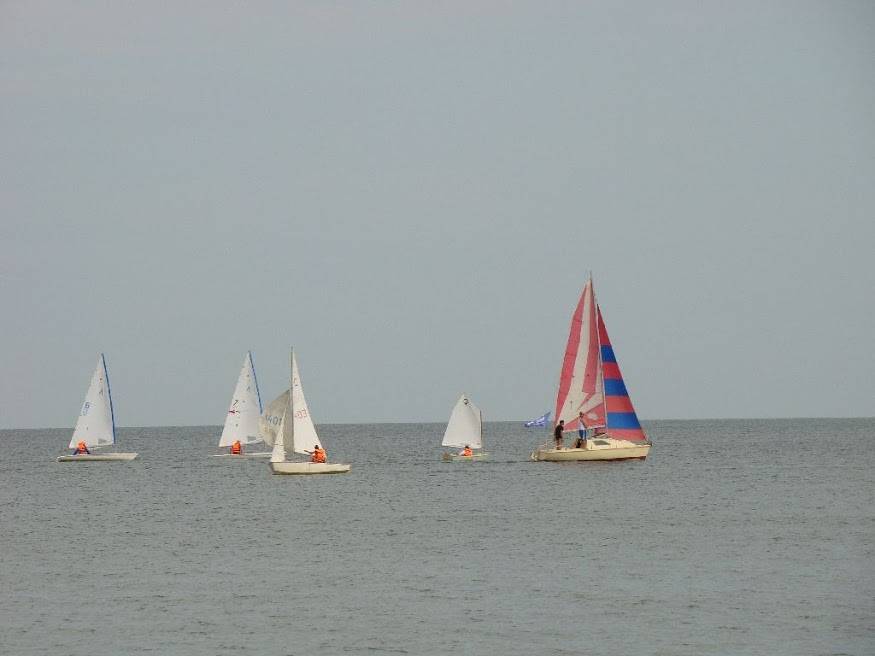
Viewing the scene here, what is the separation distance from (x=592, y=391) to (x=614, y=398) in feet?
5.20

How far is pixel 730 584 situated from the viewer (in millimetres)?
38656

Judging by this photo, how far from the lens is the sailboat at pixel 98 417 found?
335 ft

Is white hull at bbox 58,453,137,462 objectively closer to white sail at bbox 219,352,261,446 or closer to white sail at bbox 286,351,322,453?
white sail at bbox 219,352,261,446

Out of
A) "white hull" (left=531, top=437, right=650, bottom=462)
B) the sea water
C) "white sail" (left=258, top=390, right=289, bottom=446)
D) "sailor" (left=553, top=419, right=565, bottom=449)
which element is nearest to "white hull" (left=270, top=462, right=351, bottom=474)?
the sea water

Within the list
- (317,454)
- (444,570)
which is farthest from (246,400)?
(444,570)

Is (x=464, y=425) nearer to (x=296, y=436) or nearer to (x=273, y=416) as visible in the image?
(x=273, y=416)

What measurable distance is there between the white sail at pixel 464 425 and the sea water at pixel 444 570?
61.5 feet

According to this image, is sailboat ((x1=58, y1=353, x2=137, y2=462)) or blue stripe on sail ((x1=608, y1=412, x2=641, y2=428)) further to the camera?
sailboat ((x1=58, y1=353, x2=137, y2=462))

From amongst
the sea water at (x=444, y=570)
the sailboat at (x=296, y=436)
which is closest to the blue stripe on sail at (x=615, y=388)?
the sea water at (x=444, y=570)

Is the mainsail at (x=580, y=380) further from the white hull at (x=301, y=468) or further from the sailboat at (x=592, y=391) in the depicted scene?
the white hull at (x=301, y=468)

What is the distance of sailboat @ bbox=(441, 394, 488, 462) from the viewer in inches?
3910

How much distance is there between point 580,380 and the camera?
88750mm

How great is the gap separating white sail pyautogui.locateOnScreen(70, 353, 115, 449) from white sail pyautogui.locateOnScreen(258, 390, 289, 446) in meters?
13.1

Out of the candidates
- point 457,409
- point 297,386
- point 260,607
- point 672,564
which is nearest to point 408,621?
point 260,607
